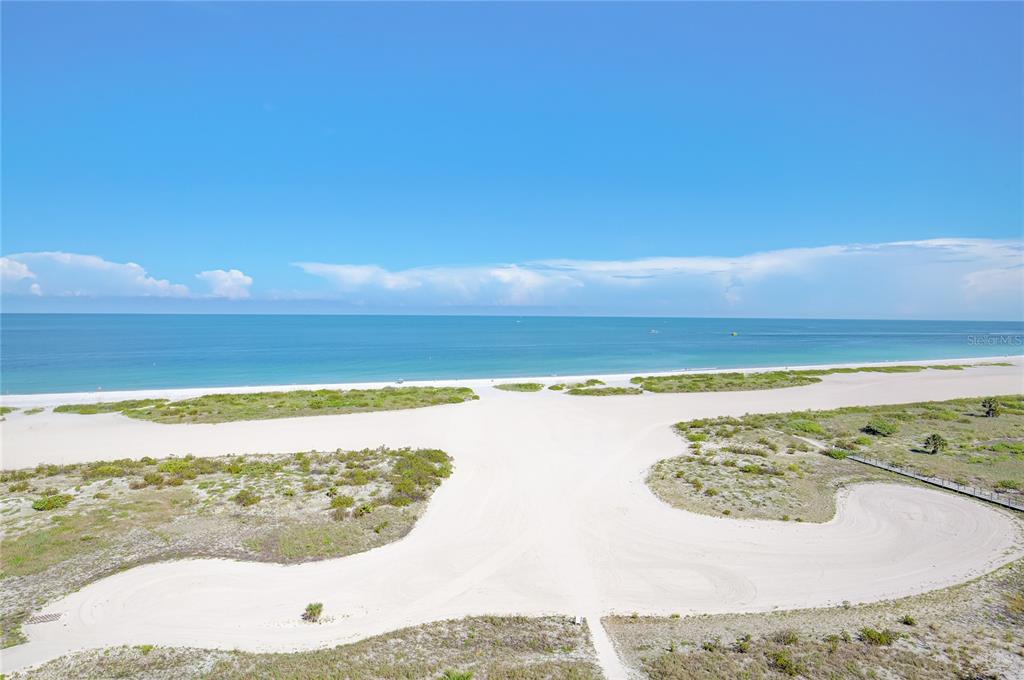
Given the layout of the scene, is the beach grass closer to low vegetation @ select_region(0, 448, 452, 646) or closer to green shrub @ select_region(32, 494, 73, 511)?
low vegetation @ select_region(0, 448, 452, 646)

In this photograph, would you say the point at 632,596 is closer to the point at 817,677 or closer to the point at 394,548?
the point at 817,677

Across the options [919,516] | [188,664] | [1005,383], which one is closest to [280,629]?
[188,664]

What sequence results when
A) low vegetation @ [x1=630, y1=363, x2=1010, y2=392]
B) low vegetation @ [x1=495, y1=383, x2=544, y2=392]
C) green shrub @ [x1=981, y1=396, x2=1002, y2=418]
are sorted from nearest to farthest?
green shrub @ [x1=981, y1=396, x2=1002, y2=418] → low vegetation @ [x1=495, y1=383, x2=544, y2=392] → low vegetation @ [x1=630, y1=363, x2=1010, y2=392]

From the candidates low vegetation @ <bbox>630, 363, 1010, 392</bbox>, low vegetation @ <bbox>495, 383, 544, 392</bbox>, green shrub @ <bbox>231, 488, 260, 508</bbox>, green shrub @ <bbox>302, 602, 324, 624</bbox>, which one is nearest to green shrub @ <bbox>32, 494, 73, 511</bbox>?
green shrub @ <bbox>231, 488, 260, 508</bbox>

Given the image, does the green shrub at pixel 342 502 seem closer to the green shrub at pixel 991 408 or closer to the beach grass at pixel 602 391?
the beach grass at pixel 602 391

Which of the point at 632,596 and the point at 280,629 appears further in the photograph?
the point at 632,596

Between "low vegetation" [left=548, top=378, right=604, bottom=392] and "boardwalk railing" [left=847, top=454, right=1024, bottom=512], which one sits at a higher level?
"low vegetation" [left=548, top=378, right=604, bottom=392]

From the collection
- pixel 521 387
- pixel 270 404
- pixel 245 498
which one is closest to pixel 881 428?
pixel 521 387

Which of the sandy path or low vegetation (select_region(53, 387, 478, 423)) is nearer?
the sandy path
